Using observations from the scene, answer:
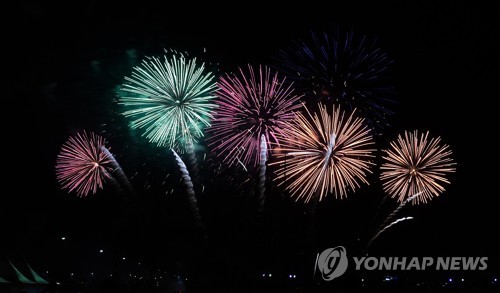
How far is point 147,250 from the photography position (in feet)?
101

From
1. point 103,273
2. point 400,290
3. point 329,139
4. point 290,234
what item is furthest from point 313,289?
point 103,273

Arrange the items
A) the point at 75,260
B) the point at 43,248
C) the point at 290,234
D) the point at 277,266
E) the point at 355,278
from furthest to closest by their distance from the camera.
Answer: the point at 75,260 → the point at 43,248 → the point at 290,234 → the point at 277,266 → the point at 355,278

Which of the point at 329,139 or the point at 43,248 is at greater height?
the point at 329,139

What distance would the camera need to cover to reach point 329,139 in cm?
1493

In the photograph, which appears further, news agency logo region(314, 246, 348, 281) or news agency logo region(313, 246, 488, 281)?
news agency logo region(314, 246, 348, 281)

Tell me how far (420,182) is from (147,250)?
2038 cm

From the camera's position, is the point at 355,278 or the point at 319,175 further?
the point at 319,175

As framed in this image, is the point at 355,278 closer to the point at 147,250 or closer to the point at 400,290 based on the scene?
the point at 400,290

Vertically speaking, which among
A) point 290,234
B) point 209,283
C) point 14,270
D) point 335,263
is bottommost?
point 14,270

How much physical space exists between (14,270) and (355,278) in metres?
12.0

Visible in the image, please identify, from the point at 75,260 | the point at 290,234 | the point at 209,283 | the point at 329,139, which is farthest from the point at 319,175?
the point at 75,260

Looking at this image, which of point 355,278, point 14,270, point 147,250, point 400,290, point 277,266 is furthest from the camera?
point 147,250

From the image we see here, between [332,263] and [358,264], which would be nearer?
[358,264]

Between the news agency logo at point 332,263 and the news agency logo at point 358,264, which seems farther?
the news agency logo at point 332,263
